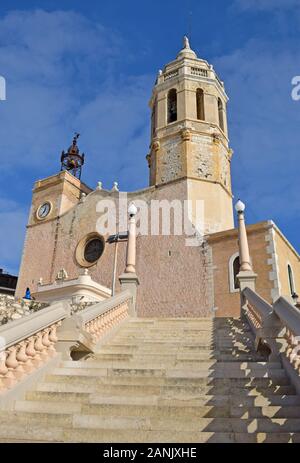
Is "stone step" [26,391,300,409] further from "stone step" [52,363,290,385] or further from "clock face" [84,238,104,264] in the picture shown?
"clock face" [84,238,104,264]

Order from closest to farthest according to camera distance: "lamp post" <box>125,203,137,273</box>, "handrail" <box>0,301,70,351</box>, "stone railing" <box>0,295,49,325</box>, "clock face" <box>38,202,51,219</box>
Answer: "handrail" <box>0,301,70,351</box>, "stone railing" <box>0,295,49,325</box>, "lamp post" <box>125,203,137,273</box>, "clock face" <box>38,202,51,219</box>

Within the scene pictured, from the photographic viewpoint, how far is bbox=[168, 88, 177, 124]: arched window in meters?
23.4

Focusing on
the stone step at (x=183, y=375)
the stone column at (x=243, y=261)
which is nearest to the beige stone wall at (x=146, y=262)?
the stone column at (x=243, y=261)

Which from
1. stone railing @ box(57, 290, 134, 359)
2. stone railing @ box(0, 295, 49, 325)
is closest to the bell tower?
stone railing @ box(0, 295, 49, 325)

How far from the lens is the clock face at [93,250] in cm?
2262

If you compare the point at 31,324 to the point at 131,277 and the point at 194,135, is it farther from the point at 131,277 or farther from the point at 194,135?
the point at 194,135

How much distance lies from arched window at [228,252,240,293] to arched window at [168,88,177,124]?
10.2 meters

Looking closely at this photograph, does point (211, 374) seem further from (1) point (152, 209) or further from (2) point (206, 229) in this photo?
(1) point (152, 209)

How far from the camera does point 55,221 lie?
25812mm

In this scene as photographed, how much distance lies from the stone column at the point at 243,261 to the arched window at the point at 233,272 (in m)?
5.29

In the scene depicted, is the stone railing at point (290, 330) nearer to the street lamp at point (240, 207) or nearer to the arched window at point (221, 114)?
the street lamp at point (240, 207)

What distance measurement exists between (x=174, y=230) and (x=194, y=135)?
6.04 metres

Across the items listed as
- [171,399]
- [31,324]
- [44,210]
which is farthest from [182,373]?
[44,210]

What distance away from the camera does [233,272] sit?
16.9m
